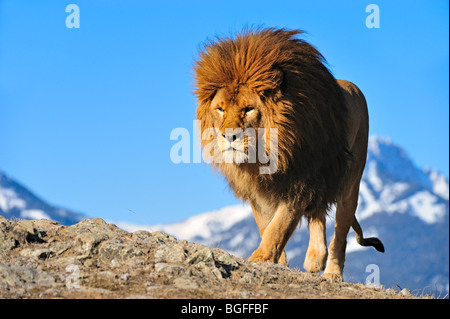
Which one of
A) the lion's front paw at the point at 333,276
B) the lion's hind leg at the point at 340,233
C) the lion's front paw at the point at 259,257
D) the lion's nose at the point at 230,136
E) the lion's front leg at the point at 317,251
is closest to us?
the lion's front paw at the point at 259,257

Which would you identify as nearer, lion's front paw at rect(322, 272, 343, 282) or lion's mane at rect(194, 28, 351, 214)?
lion's mane at rect(194, 28, 351, 214)

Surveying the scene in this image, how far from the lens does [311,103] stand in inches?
293

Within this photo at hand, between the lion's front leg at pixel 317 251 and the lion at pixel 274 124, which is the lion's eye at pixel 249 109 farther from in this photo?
the lion's front leg at pixel 317 251

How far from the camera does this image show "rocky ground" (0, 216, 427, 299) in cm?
521

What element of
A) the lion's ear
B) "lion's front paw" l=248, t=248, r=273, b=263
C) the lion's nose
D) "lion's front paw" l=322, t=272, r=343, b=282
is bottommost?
"lion's front paw" l=322, t=272, r=343, b=282

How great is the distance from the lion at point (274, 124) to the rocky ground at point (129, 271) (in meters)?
0.94

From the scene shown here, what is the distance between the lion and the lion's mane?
0.03 feet

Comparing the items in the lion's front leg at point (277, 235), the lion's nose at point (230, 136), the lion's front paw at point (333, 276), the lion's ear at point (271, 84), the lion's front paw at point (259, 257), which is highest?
the lion's ear at point (271, 84)

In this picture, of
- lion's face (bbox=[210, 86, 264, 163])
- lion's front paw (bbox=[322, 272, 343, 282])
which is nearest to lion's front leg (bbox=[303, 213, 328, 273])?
lion's front paw (bbox=[322, 272, 343, 282])

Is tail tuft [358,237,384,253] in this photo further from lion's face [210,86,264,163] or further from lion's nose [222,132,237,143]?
lion's nose [222,132,237,143]

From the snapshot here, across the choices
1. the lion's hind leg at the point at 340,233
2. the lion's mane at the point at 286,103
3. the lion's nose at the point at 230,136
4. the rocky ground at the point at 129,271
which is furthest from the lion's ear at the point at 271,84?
the lion's hind leg at the point at 340,233

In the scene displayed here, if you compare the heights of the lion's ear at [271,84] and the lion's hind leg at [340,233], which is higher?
the lion's ear at [271,84]

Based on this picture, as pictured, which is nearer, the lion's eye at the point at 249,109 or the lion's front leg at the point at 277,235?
the lion's front leg at the point at 277,235

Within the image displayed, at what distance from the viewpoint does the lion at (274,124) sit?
7137mm
